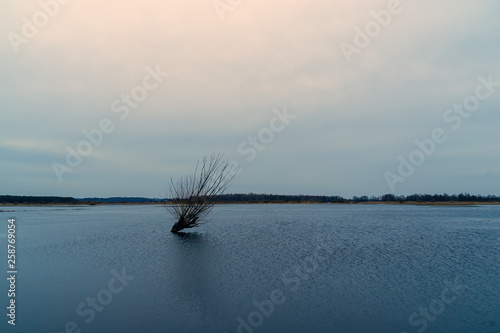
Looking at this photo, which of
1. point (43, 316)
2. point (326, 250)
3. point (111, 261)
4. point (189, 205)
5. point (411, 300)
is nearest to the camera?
point (43, 316)

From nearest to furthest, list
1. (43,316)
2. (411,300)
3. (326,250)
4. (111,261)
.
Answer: (43,316), (411,300), (111,261), (326,250)

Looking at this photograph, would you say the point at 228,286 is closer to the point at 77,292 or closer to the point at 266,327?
the point at 266,327

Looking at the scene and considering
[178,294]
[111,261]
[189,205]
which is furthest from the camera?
[189,205]

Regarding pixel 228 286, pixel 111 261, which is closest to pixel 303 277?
pixel 228 286

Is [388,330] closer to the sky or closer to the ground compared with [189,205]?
closer to the ground

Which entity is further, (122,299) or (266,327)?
(122,299)

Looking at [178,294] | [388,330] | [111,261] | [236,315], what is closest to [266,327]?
[236,315]

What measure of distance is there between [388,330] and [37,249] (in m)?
16.7

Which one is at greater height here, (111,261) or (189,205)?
(189,205)

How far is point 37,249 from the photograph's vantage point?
17.9 metres

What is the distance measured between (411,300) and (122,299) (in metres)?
7.41

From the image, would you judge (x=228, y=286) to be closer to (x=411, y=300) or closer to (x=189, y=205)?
(x=411, y=300)

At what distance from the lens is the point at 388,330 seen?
740 centimetres

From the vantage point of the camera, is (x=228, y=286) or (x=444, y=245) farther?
(x=444, y=245)
